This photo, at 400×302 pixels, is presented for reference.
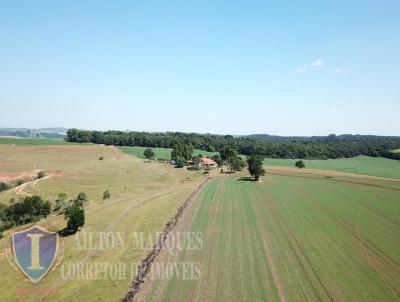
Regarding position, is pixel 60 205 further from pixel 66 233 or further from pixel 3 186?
pixel 3 186

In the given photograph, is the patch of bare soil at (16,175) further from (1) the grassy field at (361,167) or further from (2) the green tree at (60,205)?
(1) the grassy field at (361,167)

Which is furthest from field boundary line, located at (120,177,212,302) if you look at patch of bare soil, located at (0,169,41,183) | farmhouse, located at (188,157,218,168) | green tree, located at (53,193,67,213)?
farmhouse, located at (188,157,218,168)

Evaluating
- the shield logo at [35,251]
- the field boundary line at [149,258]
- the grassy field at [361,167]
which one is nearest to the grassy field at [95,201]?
the field boundary line at [149,258]

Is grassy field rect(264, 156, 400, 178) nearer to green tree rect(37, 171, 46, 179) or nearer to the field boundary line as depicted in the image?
green tree rect(37, 171, 46, 179)

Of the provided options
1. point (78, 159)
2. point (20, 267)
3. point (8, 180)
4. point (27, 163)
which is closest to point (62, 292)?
point (20, 267)

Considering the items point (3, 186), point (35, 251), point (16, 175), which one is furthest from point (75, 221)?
point (16, 175)

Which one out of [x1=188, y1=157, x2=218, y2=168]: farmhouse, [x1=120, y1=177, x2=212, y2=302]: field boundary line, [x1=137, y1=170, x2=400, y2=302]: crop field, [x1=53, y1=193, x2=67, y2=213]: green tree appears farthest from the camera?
[x1=188, y1=157, x2=218, y2=168]: farmhouse
